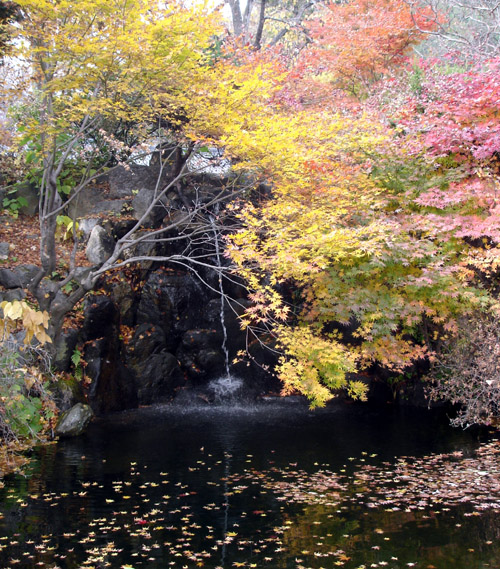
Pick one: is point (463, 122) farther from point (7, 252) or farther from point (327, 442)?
point (7, 252)

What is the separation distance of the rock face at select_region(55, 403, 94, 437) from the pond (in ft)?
0.83

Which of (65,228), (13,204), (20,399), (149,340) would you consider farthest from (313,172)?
(13,204)

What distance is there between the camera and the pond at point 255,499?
214 inches

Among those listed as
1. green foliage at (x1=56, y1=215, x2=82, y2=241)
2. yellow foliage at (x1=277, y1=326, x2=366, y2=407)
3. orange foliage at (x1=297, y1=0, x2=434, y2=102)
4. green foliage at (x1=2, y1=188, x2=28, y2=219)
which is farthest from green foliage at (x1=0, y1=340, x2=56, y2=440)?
orange foliage at (x1=297, y1=0, x2=434, y2=102)

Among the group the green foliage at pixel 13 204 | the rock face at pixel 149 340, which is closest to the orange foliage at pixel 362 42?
the rock face at pixel 149 340

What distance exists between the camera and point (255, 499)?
279 inches

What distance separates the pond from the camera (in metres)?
5.43

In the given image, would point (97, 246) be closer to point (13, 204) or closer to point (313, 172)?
point (13, 204)

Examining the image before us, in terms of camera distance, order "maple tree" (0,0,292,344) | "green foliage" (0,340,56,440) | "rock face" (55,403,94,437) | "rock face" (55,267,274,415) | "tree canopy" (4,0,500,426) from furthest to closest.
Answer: "rock face" (55,267,274,415), "rock face" (55,403,94,437), "tree canopy" (4,0,500,426), "maple tree" (0,0,292,344), "green foliage" (0,340,56,440)

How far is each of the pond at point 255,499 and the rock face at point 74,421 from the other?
0.25 meters

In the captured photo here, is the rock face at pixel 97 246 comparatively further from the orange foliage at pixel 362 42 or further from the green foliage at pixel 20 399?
the orange foliage at pixel 362 42

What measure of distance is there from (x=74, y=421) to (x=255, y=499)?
482cm

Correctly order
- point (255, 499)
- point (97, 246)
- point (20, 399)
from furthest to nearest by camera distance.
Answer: point (97, 246)
point (20, 399)
point (255, 499)

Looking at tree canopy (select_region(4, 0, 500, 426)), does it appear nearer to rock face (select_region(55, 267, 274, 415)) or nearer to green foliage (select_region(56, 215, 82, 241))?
rock face (select_region(55, 267, 274, 415))
